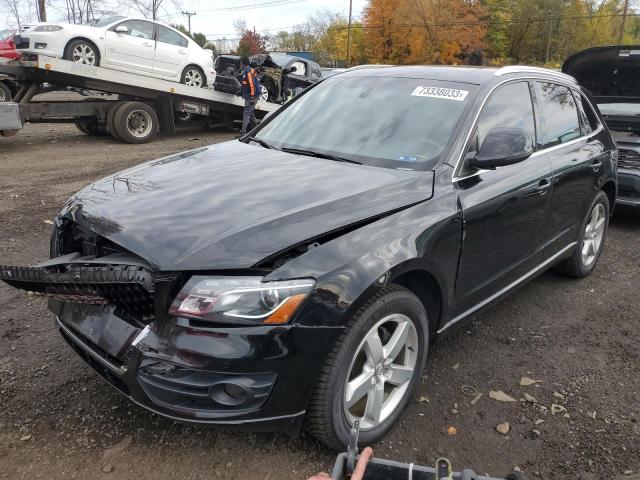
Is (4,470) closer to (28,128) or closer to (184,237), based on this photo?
(184,237)

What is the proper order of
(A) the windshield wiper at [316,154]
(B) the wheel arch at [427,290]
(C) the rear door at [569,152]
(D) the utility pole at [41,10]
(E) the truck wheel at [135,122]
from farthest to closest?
(D) the utility pole at [41,10] → (E) the truck wheel at [135,122] → (C) the rear door at [569,152] → (A) the windshield wiper at [316,154] → (B) the wheel arch at [427,290]

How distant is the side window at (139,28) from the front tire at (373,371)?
1119 centimetres

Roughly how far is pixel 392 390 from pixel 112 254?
1523 millimetres

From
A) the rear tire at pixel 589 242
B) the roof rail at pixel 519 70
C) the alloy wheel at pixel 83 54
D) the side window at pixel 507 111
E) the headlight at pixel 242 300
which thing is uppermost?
the alloy wheel at pixel 83 54

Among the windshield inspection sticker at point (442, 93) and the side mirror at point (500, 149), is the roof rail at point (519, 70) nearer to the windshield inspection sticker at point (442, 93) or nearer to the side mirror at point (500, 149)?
the windshield inspection sticker at point (442, 93)

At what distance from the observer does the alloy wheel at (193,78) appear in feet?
43.0

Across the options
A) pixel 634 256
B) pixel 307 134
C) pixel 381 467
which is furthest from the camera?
pixel 634 256

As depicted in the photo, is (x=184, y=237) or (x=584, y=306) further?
(x=584, y=306)

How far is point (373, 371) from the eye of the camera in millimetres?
2549

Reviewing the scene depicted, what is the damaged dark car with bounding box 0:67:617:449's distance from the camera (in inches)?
84.7

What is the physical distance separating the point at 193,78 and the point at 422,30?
39.7 m

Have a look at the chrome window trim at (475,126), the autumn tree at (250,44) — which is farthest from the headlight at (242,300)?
the autumn tree at (250,44)

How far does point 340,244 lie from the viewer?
2.34 metres

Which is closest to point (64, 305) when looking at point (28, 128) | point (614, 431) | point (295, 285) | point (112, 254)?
point (112, 254)
